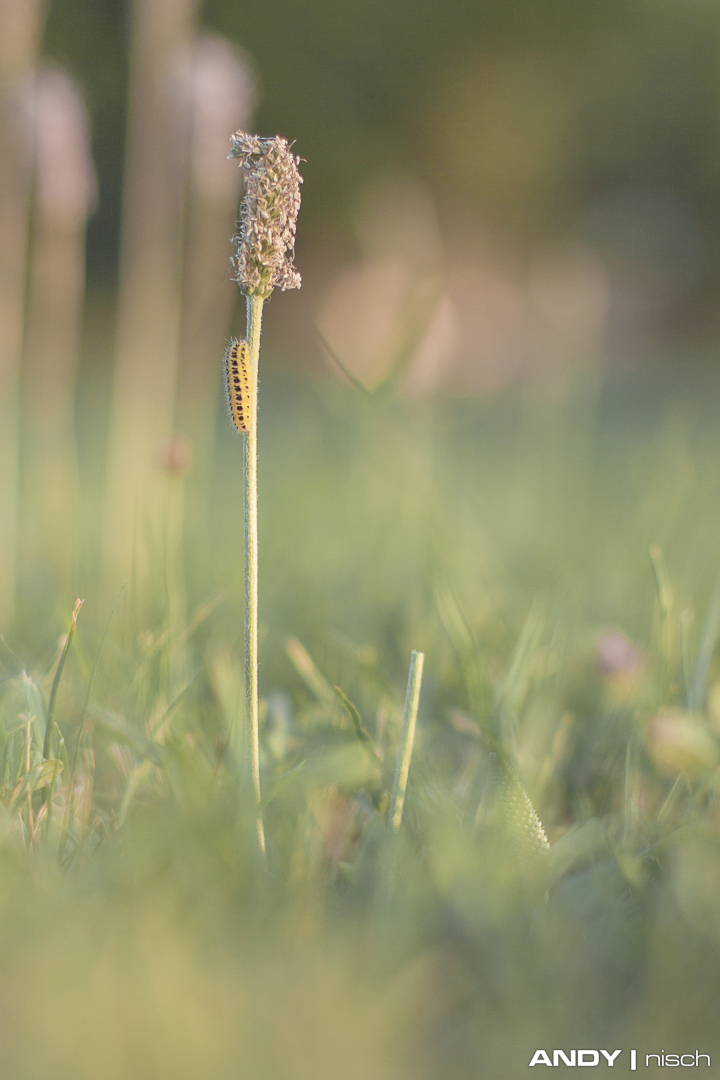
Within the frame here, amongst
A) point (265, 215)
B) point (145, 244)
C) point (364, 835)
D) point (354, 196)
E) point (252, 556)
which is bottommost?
point (364, 835)

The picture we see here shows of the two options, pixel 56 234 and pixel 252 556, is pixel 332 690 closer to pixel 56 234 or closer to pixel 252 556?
pixel 252 556

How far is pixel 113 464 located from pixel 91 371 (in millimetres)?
3204

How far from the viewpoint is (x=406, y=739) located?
40cm

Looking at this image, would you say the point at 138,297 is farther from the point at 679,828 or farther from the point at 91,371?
the point at 91,371

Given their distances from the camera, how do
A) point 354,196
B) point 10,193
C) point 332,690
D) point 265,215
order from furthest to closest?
point 354,196 < point 10,193 < point 332,690 < point 265,215

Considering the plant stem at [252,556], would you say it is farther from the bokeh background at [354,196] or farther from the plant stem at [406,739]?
the bokeh background at [354,196]

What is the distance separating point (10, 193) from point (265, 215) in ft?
2.44

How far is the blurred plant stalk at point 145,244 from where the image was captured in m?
0.91

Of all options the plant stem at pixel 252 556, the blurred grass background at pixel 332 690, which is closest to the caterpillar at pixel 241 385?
the plant stem at pixel 252 556

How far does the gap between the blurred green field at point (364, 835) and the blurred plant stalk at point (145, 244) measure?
0.10 meters

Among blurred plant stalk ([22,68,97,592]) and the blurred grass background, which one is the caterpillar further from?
blurred plant stalk ([22,68,97,592])

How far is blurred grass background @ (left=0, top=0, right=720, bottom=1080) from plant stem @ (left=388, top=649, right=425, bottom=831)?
2 cm

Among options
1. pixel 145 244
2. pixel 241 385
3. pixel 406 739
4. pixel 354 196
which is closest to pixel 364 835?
pixel 406 739

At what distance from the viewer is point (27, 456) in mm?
1838
